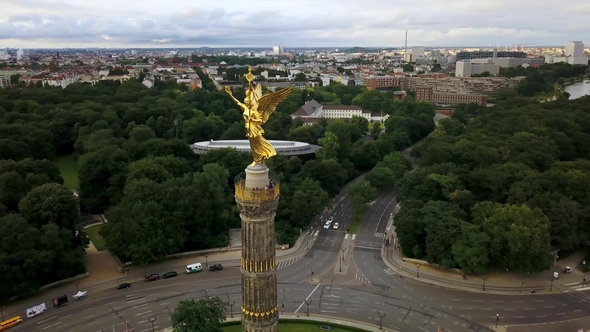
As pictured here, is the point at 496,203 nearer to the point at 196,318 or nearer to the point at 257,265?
the point at 196,318

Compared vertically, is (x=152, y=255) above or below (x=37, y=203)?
below

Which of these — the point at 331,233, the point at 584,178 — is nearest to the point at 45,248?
the point at 331,233

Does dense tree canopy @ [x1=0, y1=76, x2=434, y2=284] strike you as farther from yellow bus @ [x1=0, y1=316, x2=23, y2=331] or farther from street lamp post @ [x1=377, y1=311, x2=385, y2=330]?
street lamp post @ [x1=377, y1=311, x2=385, y2=330]

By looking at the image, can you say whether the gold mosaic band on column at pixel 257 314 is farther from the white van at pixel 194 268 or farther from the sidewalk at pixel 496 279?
the sidewalk at pixel 496 279

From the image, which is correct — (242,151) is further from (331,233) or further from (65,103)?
(65,103)

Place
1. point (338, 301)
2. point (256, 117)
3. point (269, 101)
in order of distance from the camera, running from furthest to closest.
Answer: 1. point (338, 301)
2. point (269, 101)
3. point (256, 117)

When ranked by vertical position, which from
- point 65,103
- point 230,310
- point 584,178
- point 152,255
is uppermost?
point 65,103

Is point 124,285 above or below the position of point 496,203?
below

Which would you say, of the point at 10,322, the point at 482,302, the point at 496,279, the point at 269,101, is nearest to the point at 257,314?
the point at 269,101
